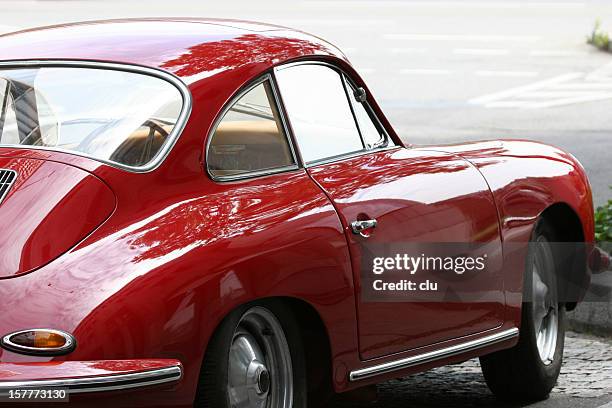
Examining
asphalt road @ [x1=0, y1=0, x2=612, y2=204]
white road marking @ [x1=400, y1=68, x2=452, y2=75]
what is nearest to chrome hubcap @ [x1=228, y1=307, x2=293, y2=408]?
asphalt road @ [x1=0, y1=0, x2=612, y2=204]

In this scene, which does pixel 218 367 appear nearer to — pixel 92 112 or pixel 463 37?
pixel 92 112

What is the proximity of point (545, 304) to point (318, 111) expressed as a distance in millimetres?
1635

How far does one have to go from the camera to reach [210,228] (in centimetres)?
481

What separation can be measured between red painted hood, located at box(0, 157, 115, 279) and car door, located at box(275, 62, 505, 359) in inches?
41.1

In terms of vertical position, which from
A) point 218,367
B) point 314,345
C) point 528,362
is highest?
point 218,367

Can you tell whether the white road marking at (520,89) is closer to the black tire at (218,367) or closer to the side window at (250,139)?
the side window at (250,139)

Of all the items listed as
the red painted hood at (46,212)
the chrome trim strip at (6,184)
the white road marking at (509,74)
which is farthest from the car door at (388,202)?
the white road marking at (509,74)

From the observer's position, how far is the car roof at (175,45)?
5.44 m

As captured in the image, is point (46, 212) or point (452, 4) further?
point (452, 4)

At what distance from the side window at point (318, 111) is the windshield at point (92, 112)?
2.02ft

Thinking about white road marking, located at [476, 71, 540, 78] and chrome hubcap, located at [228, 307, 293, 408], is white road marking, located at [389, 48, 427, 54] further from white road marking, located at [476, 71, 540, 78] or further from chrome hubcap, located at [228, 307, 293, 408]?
chrome hubcap, located at [228, 307, 293, 408]

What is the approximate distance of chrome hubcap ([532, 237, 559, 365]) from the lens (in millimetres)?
6793

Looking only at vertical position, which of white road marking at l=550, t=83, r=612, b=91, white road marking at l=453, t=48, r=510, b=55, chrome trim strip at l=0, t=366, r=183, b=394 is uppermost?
chrome trim strip at l=0, t=366, r=183, b=394

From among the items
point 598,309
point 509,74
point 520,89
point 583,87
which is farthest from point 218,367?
point 509,74
